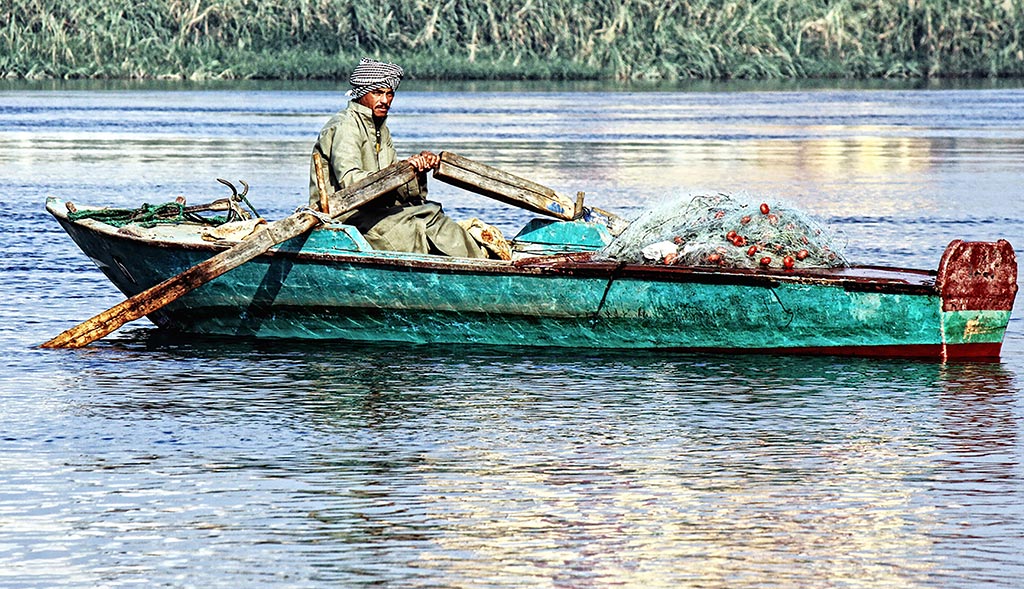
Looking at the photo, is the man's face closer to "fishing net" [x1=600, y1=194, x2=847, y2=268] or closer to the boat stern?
"fishing net" [x1=600, y1=194, x2=847, y2=268]

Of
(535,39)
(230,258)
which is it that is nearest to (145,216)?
(230,258)

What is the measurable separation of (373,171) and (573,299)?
1597 millimetres

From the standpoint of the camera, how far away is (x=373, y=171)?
12.2 metres

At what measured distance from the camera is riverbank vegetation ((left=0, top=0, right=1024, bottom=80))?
62438 millimetres

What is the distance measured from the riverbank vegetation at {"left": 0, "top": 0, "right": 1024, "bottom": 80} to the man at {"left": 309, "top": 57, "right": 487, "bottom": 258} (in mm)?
50917

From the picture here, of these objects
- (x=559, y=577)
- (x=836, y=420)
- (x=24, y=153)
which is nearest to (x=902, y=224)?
(x=836, y=420)

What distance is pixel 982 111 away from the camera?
48.3 meters

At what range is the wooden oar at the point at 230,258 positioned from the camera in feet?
38.3

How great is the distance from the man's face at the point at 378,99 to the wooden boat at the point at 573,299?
832 millimetres

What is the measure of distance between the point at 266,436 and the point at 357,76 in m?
3.41

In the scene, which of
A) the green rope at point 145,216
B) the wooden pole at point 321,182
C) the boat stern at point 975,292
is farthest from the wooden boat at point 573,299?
the green rope at point 145,216

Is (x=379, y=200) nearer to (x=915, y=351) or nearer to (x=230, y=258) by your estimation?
(x=230, y=258)

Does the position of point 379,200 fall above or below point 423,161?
below

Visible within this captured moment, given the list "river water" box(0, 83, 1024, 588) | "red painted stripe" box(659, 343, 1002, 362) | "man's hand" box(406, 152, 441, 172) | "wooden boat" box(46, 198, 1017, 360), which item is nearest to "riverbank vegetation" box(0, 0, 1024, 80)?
"river water" box(0, 83, 1024, 588)
